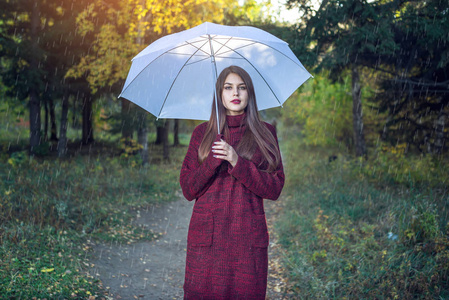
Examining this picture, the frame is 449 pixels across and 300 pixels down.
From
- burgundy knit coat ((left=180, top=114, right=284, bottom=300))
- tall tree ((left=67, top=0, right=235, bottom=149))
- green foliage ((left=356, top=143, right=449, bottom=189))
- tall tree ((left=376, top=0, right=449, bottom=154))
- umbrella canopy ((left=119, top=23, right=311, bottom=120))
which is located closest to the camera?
burgundy knit coat ((left=180, top=114, right=284, bottom=300))

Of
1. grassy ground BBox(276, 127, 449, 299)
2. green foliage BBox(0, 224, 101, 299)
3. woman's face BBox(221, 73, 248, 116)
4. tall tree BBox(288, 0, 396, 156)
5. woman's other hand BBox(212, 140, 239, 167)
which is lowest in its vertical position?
green foliage BBox(0, 224, 101, 299)

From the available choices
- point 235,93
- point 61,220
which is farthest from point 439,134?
point 61,220

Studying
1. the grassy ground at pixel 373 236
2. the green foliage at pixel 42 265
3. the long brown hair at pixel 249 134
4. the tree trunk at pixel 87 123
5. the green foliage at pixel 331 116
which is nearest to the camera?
the long brown hair at pixel 249 134

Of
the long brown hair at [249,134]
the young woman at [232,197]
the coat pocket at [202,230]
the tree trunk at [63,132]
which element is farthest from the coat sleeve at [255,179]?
the tree trunk at [63,132]

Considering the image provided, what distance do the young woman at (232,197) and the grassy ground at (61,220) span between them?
2388 mm

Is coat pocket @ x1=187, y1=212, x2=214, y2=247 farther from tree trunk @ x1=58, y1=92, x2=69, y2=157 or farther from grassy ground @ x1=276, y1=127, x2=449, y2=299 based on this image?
tree trunk @ x1=58, y1=92, x2=69, y2=157

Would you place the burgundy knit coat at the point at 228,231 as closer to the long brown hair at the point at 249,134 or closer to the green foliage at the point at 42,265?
the long brown hair at the point at 249,134

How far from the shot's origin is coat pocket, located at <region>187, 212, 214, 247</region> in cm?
260

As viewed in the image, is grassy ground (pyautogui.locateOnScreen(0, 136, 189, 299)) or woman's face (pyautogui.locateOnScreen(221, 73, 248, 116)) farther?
grassy ground (pyautogui.locateOnScreen(0, 136, 189, 299))

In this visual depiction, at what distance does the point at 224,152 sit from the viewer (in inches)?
96.7

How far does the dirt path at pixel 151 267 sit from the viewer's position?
4938 millimetres

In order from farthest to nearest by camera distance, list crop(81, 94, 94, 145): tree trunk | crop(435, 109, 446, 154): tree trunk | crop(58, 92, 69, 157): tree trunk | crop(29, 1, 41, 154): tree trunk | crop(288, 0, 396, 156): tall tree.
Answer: crop(81, 94, 94, 145): tree trunk < crop(58, 92, 69, 157): tree trunk < crop(29, 1, 41, 154): tree trunk < crop(435, 109, 446, 154): tree trunk < crop(288, 0, 396, 156): tall tree

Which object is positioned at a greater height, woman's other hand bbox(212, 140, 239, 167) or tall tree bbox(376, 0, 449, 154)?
tall tree bbox(376, 0, 449, 154)

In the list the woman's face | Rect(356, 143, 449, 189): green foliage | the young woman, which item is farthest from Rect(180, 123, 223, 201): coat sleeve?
Rect(356, 143, 449, 189): green foliage
